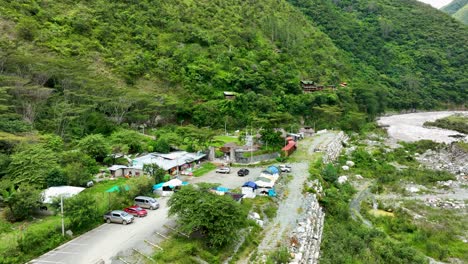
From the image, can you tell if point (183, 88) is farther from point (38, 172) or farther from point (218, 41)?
point (38, 172)

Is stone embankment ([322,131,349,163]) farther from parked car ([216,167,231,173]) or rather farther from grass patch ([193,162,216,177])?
grass patch ([193,162,216,177])

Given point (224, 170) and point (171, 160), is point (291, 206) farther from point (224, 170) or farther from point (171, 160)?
point (171, 160)

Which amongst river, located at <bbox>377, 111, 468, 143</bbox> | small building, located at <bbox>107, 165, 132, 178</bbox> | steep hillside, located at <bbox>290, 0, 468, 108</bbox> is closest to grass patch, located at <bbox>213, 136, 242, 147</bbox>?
small building, located at <bbox>107, 165, 132, 178</bbox>

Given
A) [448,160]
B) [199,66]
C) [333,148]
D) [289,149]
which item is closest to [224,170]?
[289,149]

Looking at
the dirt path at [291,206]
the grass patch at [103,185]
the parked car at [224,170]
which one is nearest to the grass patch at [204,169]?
the parked car at [224,170]

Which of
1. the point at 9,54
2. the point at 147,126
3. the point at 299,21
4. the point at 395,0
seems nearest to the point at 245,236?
the point at 147,126

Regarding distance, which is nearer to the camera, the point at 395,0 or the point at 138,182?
the point at 138,182
